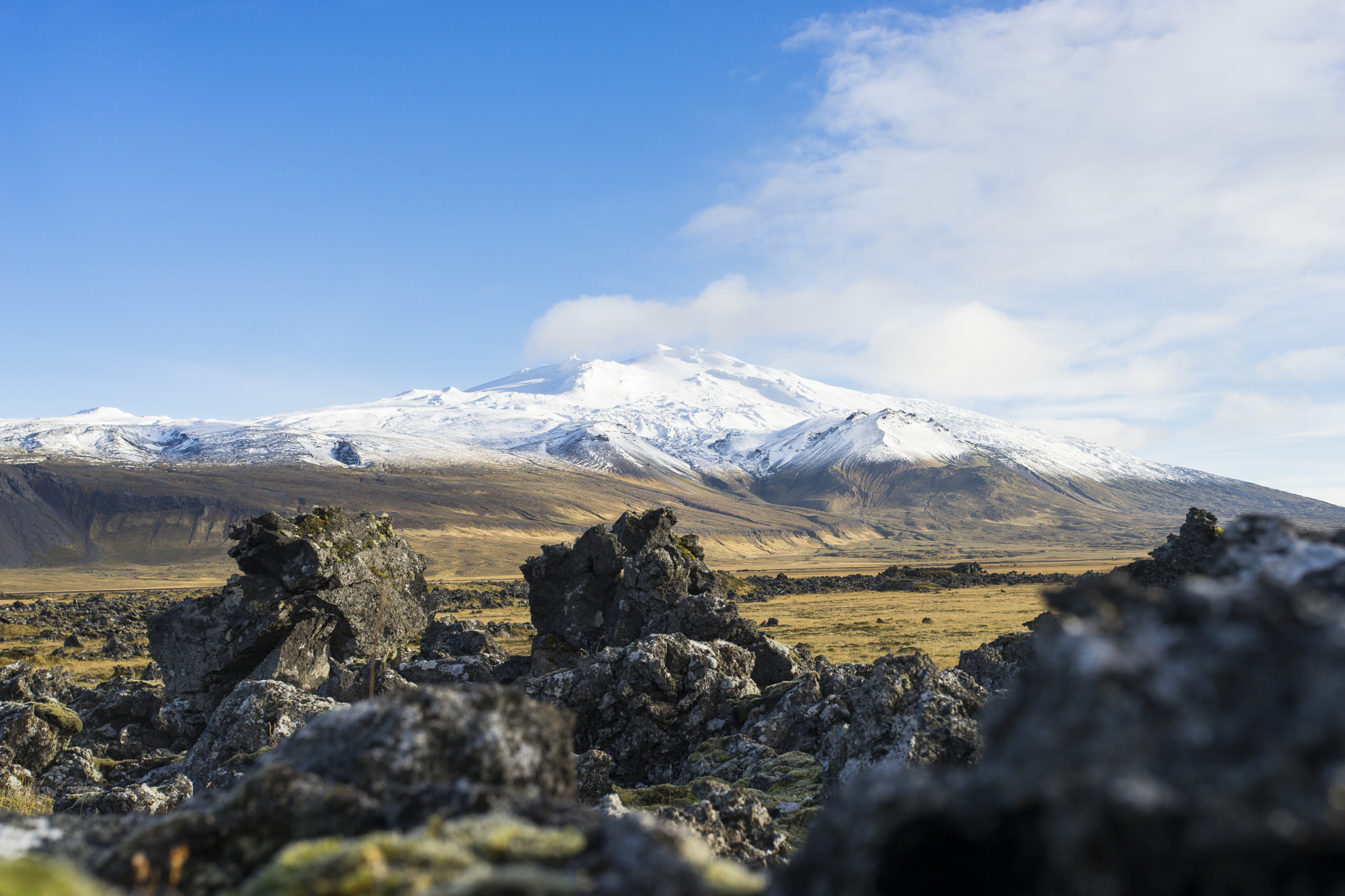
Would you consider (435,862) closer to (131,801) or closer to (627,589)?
(131,801)

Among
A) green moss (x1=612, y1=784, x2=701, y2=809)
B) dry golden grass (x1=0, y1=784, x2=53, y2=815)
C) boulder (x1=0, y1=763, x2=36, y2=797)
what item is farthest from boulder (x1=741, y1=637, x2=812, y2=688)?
boulder (x1=0, y1=763, x2=36, y2=797)

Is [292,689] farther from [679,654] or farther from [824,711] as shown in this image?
[824,711]

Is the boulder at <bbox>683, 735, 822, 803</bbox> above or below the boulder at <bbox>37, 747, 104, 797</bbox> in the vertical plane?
above

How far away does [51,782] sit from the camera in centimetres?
2022

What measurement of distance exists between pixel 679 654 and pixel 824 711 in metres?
5.04

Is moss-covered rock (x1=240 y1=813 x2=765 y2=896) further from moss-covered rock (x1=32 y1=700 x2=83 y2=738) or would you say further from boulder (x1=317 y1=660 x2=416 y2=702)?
moss-covered rock (x1=32 y1=700 x2=83 y2=738)

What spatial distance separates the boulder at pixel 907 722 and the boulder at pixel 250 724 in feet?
42.8

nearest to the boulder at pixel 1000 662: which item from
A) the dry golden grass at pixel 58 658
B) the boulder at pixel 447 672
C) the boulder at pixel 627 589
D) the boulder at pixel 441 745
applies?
the boulder at pixel 627 589

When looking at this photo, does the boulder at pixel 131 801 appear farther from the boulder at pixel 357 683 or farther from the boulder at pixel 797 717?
the boulder at pixel 797 717

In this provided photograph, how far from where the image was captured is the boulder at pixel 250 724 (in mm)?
19125

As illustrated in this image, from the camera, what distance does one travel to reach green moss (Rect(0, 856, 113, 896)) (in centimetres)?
419

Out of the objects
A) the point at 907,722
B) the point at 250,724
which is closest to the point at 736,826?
the point at 907,722

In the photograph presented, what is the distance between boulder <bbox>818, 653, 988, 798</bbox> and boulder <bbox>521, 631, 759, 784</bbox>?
205 inches

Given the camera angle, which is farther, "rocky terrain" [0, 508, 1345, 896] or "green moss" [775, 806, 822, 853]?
"green moss" [775, 806, 822, 853]
